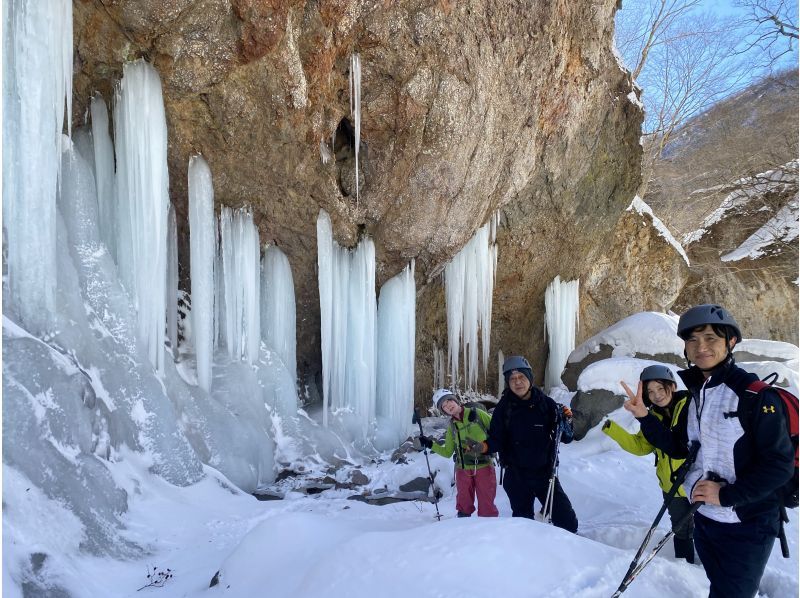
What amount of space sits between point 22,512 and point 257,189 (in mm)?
4814

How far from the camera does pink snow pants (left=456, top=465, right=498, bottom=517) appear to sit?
179 inches

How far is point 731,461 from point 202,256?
581 cm

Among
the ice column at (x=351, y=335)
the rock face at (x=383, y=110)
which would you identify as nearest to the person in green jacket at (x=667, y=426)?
the rock face at (x=383, y=110)

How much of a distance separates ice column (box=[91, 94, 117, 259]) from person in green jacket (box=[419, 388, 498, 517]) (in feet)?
13.5

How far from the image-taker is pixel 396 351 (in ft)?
30.3

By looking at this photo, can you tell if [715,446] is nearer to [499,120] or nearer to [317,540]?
[317,540]

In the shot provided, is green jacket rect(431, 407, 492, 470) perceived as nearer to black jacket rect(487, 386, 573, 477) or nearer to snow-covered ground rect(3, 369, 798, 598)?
black jacket rect(487, 386, 573, 477)

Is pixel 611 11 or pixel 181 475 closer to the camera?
pixel 181 475

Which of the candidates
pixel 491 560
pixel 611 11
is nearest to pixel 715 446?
pixel 491 560

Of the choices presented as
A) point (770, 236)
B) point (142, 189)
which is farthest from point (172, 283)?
point (770, 236)

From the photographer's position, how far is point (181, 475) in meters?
5.36

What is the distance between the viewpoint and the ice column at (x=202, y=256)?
634 centimetres

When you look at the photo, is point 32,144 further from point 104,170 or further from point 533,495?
point 533,495

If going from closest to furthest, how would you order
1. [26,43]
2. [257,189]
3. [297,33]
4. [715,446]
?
1. [715,446]
2. [26,43]
3. [297,33]
4. [257,189]
